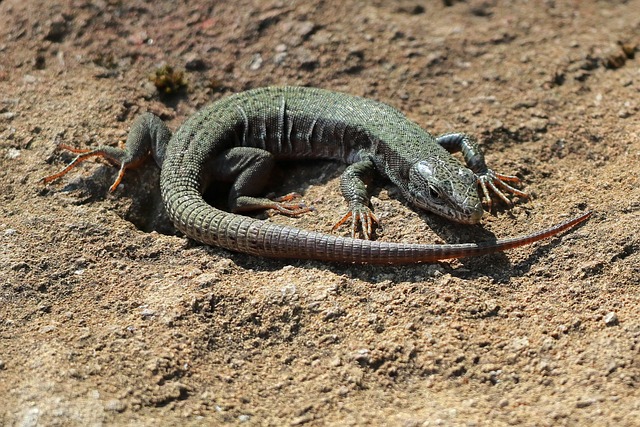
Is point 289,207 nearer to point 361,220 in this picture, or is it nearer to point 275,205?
point 275,205

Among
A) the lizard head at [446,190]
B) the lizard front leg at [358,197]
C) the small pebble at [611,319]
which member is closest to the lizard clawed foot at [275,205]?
the lizard front leg at [358,197]

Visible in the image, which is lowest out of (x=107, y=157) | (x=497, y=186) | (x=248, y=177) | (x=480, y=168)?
(x=497, y=186)

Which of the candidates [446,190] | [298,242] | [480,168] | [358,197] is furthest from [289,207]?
[480,168]

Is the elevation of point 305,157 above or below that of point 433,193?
below

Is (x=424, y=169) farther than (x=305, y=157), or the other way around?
(x=305, y=157)

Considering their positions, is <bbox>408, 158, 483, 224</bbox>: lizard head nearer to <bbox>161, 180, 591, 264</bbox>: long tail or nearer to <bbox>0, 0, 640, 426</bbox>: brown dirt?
<bbox>0, 0, 640, 426</bbox>: brown dirt

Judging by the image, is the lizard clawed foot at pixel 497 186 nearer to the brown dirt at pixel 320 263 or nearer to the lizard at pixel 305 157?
the lizard at pixel 305 157

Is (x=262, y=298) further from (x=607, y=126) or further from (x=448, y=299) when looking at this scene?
(x=607, y=126)
